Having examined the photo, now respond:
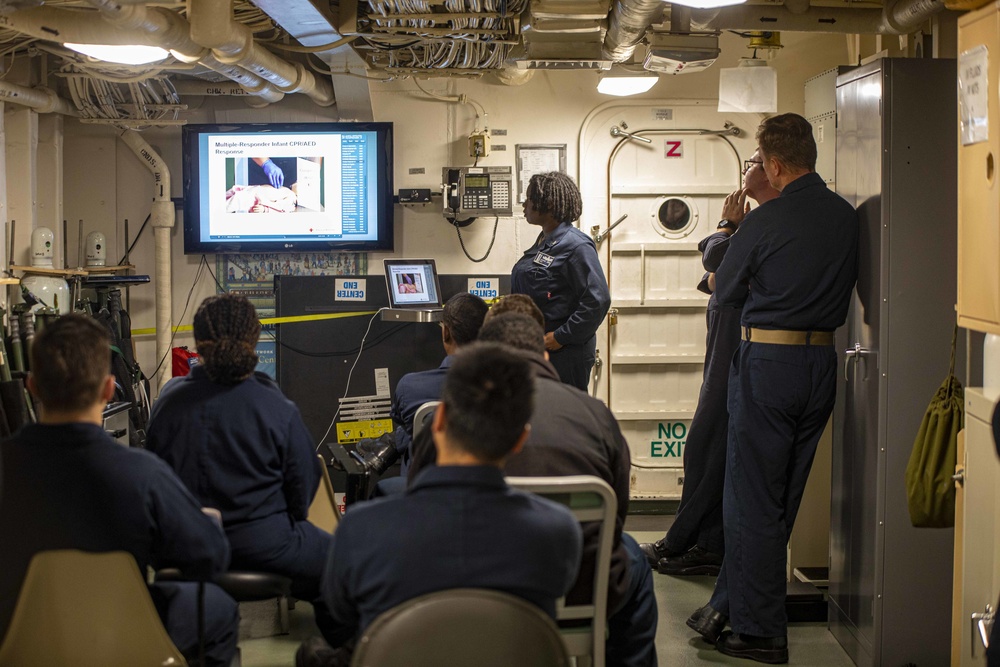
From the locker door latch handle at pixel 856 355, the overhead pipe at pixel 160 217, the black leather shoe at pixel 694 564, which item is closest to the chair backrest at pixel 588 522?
the locker door latch handle at pixel 856 355

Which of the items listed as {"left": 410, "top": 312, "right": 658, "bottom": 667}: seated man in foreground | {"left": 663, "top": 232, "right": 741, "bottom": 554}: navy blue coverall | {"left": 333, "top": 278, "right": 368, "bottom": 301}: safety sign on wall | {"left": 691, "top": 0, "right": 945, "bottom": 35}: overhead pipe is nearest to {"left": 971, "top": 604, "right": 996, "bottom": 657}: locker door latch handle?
{"left": 410, "top": 312, "right": 658, "bottom": 667}: seated man in foreground

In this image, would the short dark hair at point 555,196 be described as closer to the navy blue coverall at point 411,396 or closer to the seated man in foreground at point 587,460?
the navy blue coverall at point 411,396

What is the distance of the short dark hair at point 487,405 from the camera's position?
1733 millimetres

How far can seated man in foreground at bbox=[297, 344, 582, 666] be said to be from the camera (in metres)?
1.64

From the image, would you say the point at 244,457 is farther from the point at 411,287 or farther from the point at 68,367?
the point at 411,287

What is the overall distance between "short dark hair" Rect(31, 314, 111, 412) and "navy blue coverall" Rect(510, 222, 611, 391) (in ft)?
8.69

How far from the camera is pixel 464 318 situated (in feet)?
11.5

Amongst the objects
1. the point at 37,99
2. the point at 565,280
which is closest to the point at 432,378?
the point at 565,280

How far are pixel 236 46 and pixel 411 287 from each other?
181 centimetres

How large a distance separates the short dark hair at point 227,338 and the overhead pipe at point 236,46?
150 cm

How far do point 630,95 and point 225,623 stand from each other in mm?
4156

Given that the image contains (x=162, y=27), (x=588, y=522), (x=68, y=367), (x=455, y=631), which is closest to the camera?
(x=455, y=631)

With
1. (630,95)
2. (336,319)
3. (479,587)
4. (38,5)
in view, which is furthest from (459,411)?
(630,95)

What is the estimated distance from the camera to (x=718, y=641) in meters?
3.47
